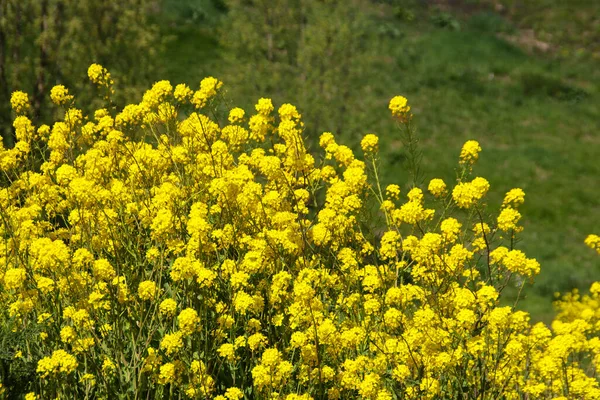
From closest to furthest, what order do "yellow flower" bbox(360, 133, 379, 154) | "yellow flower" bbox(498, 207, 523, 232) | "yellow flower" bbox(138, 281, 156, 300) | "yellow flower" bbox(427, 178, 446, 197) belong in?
"yellow flower" bbox(138, 281, 156, 300) → "yellow flower" bbox(498, 207, 523, 232) → "yellow flower" bbox(427, 178, 446, 197) → "yellow flower" bbox(360, 133, 379, 154)

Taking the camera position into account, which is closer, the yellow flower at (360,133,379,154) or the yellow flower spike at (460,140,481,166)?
the yellow flower spike at (460,140,481,166)

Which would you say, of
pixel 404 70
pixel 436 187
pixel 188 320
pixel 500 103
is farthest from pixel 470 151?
pixel 404 70

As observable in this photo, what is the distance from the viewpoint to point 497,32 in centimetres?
3091

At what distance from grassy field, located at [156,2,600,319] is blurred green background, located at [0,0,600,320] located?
0.06 metres

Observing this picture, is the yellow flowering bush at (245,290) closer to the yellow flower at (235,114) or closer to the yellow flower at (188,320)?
the yellow flower at (188,320)

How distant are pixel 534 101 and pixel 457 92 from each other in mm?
2658

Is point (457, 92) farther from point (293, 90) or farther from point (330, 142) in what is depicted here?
point (330, 142)

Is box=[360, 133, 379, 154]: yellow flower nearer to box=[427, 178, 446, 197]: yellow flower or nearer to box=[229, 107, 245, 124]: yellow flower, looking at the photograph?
box=[427, 178, 446, 197]: yellow flower

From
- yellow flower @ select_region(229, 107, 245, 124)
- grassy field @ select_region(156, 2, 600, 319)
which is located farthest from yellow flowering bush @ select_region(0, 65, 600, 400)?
grassy field @ select_region(156, 2, 600, 319)

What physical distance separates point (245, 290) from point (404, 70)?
74.3 feet

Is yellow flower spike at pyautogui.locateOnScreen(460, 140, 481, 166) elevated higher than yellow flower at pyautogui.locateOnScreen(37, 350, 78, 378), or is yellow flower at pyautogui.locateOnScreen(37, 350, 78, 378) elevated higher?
yellow flower spike at pyautogui.locateOnScreen(460, 140, 481, 166)

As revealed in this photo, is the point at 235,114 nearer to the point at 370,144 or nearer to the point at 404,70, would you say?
the point at 370,144

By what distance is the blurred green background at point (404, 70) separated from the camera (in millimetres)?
15141

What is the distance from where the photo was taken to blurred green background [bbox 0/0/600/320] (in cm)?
1514
